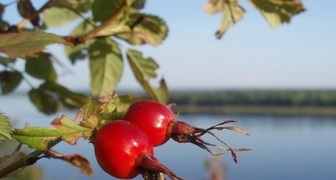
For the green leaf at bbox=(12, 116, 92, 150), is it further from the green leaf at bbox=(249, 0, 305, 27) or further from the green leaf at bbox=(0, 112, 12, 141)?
the green leaf at bbox=(249, 0, 305, 27)

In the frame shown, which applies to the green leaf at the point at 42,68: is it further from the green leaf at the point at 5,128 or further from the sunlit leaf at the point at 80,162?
the sunlit leaf at the point at 80,162

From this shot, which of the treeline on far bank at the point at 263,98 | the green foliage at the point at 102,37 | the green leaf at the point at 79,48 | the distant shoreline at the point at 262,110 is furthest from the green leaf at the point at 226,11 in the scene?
the distant shoreline at the point at 262,110

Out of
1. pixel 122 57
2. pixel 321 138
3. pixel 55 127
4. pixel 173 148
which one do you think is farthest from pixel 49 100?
pixel 321 138

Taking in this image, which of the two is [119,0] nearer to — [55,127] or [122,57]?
[122,57]

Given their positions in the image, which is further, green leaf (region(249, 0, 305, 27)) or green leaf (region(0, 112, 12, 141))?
green leaf (region(249, 0, 305, 27))

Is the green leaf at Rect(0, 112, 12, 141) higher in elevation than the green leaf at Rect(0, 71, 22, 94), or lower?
higher

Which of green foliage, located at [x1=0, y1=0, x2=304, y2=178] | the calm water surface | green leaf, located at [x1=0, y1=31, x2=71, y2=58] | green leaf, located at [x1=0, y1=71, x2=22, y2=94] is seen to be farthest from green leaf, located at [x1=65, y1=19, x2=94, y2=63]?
the calm water surface

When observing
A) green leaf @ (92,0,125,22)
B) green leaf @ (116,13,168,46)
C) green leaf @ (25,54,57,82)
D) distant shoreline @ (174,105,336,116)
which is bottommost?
distant shoreline @ (174,105,336,116)

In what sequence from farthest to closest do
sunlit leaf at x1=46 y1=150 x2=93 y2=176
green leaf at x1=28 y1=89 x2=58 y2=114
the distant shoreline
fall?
1. the distant shoreline
2. green leaf at x1=28 y1=89 x2=58 y2=114
3. sunlit leaf at x1=46 y1=150 x2=93 y2=176
